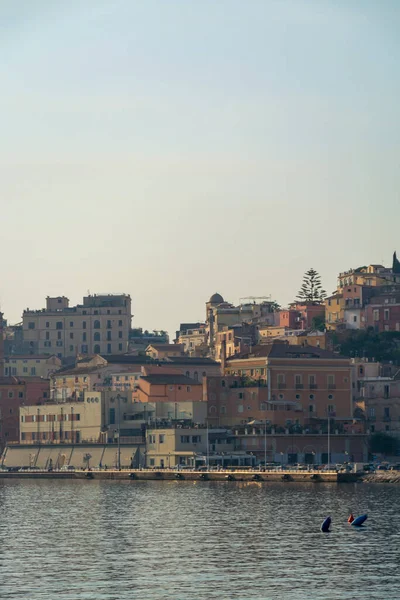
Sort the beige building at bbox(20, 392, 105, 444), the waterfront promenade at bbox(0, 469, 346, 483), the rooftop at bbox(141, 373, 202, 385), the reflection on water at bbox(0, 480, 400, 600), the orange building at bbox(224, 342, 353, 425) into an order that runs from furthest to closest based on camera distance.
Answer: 1. the rooftop at bbox(141, 373, 202, 385)
2. the beige building at bbox(20, 392, 105, 444)
3. the orange building at bbox(224, 342, 353, 425)
4. the waterfront promenade at bbox(0, 469, 346, 483)
5. the reflection on water at bbox(0, 480, 400, 600)

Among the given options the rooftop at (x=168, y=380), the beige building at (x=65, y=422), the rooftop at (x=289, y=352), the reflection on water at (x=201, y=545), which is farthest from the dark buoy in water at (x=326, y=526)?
the rooftop at (x=168, y=380)

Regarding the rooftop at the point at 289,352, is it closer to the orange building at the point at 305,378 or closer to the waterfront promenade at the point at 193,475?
the orange building at the point at 305,378

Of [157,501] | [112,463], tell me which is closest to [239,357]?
[112,463]

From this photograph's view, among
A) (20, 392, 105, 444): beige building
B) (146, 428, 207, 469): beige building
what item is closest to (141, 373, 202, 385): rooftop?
(20, 392, 105, 444): beige building

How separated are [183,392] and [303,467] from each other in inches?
1135

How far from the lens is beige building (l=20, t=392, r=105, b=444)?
179875mm

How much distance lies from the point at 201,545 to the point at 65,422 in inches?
A: 3697

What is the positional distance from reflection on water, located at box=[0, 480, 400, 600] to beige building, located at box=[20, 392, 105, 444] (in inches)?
1513

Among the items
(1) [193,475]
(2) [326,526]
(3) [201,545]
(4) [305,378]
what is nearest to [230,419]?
(4) [305,378]

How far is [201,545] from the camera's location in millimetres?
→ 91688

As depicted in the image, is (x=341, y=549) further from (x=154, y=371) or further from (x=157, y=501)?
(x=154, y=371)

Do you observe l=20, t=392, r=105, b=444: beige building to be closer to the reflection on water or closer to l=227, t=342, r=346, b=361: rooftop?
l=227, t=342, r=346, b=361: rooftop

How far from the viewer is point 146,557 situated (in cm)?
8606

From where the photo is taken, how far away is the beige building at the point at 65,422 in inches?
7082
